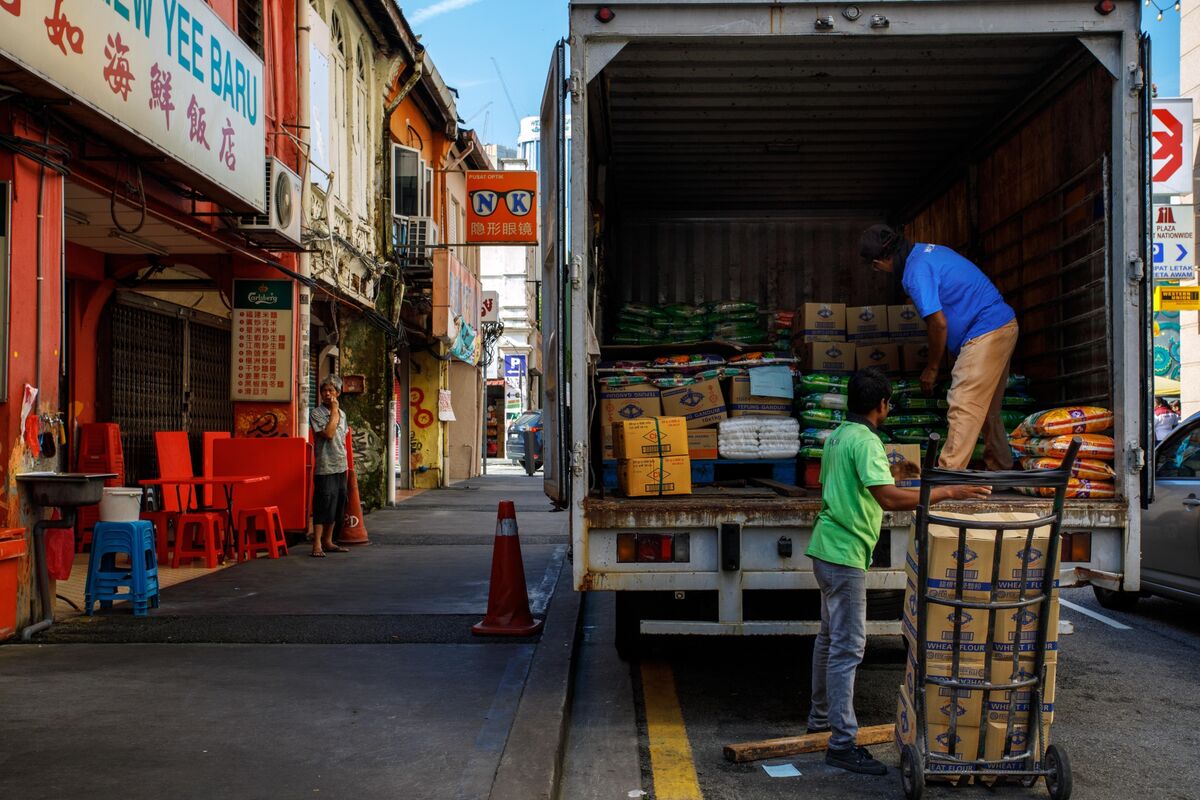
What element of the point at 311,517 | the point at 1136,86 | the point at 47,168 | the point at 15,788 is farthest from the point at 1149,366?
the point at 311,517

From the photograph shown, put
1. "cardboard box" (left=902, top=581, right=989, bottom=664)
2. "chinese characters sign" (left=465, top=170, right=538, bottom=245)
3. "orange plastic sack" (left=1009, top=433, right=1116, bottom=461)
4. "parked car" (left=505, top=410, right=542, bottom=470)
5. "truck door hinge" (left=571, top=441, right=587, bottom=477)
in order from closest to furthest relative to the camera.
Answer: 1. "cardboard box" (left=902, top=581, right=989, bottom=664)
2. "truck door hinge" (left=571, top=441, right=587, bottom=477)
3. "orange plastic sack" (left=1009, top=433, right=1116, bottom=461)
4. "chinese characters sign" (left=465, top=170, right=538, bottom=245)
5. "parked car" (left=505, top=410, right=542, bottom=470)

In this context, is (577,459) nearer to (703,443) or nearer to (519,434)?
(703,443)

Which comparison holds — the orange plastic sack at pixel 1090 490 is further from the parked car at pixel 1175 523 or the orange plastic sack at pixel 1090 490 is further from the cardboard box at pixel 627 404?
the parked car at pixel 1175 523

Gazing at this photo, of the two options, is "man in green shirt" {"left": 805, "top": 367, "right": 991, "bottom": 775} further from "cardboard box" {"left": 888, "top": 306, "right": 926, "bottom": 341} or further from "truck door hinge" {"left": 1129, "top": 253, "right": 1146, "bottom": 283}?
"cardboard box" {"left": 888, "top": 306, "right": 926, "bottom": 341}

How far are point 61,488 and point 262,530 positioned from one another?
15.7ft

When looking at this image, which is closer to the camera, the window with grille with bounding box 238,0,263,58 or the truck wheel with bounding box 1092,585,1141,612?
the truck wheel with bounding box 1092,585,1141,612

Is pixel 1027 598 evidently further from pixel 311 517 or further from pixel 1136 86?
pixel 311 517

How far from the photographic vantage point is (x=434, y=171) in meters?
22.2

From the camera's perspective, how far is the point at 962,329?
6.09 meters

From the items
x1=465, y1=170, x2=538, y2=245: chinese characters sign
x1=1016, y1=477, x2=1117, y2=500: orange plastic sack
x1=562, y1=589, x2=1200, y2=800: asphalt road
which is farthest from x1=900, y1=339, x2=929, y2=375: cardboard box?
x1=465, y1=170, x2=538, y2=245: chinese characters sign

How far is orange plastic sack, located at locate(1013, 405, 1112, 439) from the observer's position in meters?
5.47

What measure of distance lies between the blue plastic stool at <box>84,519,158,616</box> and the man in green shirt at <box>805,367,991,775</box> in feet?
17.0

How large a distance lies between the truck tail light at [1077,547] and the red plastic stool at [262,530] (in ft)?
26.4

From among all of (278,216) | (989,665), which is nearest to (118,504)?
(278,216)
